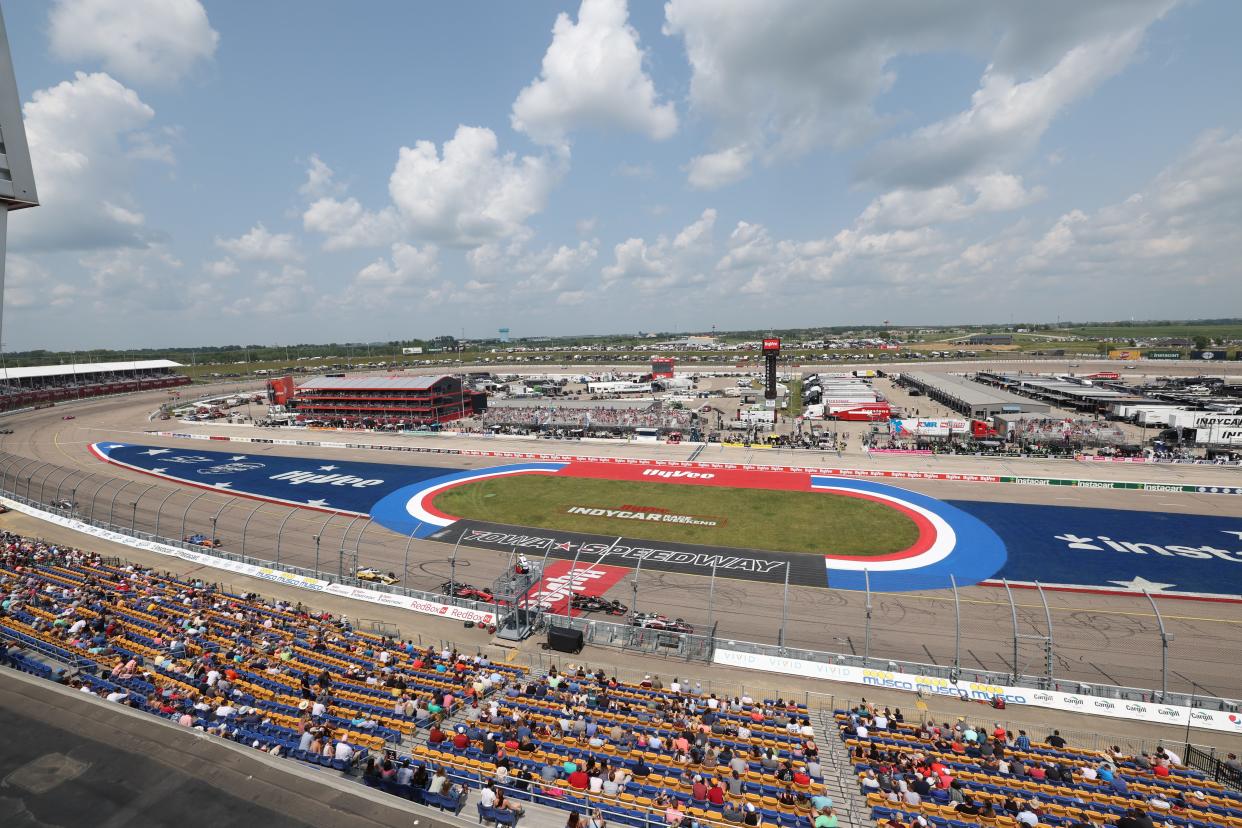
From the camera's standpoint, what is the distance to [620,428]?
75.5 meters

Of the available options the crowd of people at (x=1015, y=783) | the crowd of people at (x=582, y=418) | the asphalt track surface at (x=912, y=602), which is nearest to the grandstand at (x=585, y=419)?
the crowd of people at (x=582, y=418)

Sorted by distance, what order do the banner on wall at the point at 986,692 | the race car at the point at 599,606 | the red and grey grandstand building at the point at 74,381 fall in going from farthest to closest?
the red and grey grandstand building at the point at 74,381
the race car at the point at 599,606
the banner on wall at the point at 986,692

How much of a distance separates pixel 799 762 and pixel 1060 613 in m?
21.4

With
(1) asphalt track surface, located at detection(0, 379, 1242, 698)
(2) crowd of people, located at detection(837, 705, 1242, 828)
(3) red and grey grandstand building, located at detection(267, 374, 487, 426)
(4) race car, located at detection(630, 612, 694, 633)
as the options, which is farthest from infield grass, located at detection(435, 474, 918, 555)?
(3) red and grey grandstand building, located at detection(267, 374, 487, 426)

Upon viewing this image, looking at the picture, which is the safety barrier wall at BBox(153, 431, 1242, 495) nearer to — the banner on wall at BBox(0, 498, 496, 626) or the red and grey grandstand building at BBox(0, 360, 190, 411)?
the banner on wall at BBox(0, 498, 496, 626)

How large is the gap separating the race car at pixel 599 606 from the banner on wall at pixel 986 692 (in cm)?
629

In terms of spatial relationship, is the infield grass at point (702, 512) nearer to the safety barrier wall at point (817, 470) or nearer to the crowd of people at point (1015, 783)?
the safety barrier wall at point (817, 470)

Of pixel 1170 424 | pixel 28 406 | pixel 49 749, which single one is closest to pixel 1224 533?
pixel 1170 424

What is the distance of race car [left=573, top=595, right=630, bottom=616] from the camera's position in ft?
91.7

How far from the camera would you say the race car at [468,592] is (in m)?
28.2

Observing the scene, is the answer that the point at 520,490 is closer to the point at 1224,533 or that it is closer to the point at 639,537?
the point at 639,537

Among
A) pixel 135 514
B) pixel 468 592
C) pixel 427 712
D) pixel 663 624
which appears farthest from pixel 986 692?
pixel 135 514

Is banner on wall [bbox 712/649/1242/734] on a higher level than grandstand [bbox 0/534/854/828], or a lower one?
lower

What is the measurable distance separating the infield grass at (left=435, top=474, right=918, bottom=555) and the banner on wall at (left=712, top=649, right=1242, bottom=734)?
1427 cm
